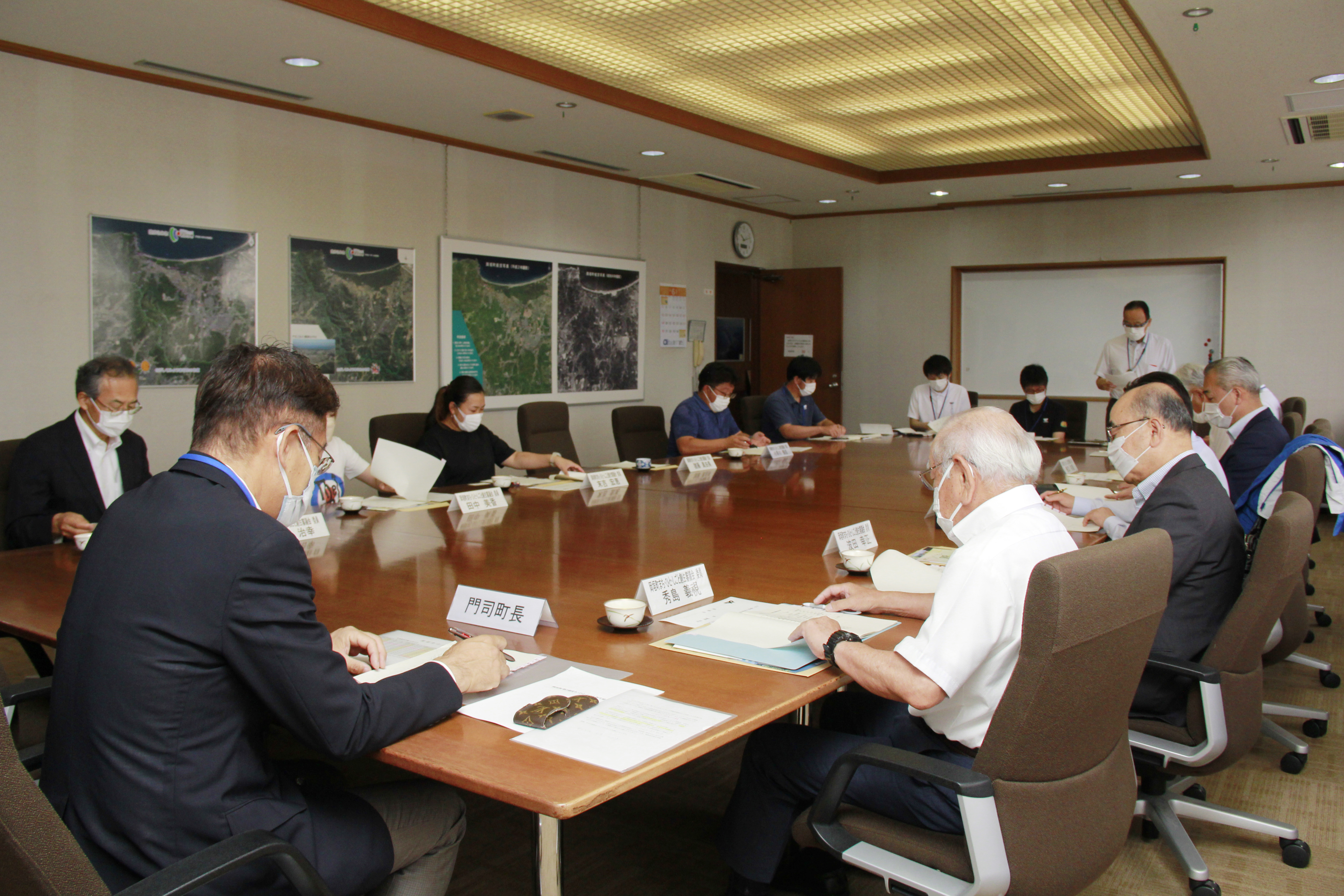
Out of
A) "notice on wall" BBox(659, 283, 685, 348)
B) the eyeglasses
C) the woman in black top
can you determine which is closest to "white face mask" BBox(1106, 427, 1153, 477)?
the eyeglasses

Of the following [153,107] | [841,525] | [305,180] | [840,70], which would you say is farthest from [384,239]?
[841,525]

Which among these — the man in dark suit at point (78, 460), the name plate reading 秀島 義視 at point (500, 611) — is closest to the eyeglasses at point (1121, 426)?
the name plate reading 秀島 義視 at point (500, 611)

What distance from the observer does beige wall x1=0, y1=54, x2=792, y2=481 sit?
4.63 m

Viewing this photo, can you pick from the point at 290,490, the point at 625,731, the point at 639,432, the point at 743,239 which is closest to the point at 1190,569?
the point at 625,731

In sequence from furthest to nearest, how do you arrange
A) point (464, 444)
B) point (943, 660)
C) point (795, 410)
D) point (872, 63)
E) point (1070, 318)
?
1. point (1070, 318)
2. point (795, 410)
3. point (872, 63)
4. point (464, 444)
5. point (943, 660)

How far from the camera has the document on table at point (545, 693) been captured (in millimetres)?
1659

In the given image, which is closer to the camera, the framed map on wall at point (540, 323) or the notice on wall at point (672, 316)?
the framed map on wall at point (540, 323)

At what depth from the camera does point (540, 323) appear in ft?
24.9

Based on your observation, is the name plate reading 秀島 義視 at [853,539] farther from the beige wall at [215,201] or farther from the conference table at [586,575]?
the beige wall at [215,201]

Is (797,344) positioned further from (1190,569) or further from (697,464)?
(1190,569)

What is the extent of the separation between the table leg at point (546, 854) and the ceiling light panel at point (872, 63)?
3.89m

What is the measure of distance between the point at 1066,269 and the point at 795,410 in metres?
3.95

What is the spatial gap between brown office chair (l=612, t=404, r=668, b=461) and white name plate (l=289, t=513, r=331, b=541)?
303 cm

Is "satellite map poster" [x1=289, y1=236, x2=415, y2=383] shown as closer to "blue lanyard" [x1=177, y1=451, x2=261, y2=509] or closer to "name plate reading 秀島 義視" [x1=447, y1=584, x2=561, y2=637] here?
"name plate reading 秀島 義視" [x1=447, y1=584, x2=561, y2=637]
